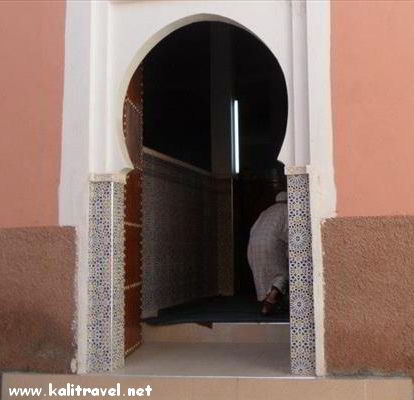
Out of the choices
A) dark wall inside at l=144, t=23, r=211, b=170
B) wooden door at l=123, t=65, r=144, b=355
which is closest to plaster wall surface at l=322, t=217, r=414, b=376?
wooden door at l=123, t=65, r=144, b=355

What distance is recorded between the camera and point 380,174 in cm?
330

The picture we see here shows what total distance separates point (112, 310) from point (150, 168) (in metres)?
1.67

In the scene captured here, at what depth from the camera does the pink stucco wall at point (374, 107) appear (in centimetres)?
328

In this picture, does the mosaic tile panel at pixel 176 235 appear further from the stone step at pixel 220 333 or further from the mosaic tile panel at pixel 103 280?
the mosaic tile panel at pixel 103 280

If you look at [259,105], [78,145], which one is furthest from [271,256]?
[259,105]

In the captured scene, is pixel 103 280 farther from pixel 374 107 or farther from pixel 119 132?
pixel 374 107

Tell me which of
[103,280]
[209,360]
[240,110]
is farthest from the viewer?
[240,110]

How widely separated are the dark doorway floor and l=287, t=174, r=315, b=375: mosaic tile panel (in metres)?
0.96

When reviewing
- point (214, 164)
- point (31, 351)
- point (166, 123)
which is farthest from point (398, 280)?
point (166, 123)

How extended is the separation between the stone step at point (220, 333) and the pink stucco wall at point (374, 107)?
54.0 inches

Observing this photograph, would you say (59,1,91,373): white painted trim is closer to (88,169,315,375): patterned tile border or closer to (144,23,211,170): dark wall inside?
(88,169,315,375): patterned tile border

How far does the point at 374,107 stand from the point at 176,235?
2636 millimetres

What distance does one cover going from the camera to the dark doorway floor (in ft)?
14.6

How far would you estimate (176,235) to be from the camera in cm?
551
